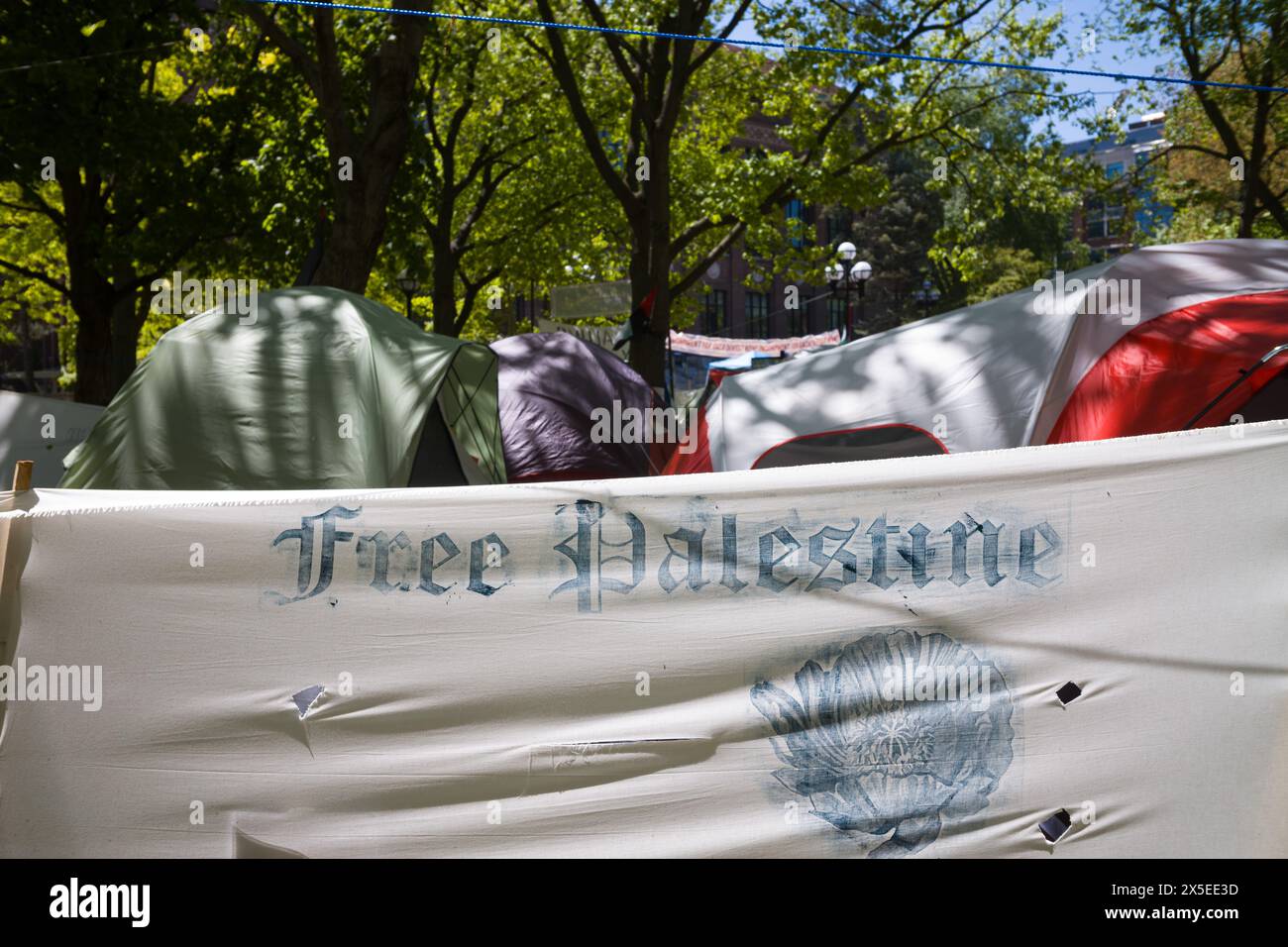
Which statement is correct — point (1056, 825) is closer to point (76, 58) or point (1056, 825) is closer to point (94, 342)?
point (76, 58)

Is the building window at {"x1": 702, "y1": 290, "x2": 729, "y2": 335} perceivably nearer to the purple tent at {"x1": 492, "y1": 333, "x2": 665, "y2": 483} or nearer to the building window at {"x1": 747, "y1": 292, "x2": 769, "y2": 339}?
the building window at {"x1": 747, "y1": 292, "x2": 769, "y2": 339}

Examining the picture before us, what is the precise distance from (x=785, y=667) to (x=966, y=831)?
715 mm

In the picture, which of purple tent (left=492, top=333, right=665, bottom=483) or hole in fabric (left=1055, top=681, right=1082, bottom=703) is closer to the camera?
hole in fabric (left=1055, top=681, right=1082, bottom=703)

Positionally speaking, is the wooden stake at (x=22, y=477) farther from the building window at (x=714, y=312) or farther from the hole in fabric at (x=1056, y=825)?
the building window at (x=714, y=312)

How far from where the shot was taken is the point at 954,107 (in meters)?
21.2

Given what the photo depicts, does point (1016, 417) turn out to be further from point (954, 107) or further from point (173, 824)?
point (954, 107)

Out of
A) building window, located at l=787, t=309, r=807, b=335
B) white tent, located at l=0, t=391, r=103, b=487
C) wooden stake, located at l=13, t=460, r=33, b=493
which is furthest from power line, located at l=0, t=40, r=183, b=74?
building window, located at l=787, t=309, r=807, b=335

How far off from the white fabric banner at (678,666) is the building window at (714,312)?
5547 cm

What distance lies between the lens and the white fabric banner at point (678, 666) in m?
3.45

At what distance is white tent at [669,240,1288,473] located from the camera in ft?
20.2

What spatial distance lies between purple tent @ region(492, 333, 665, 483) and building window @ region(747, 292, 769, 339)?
50.5 metres

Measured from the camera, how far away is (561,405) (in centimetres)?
1022

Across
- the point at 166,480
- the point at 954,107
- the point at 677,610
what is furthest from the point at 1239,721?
the point at 954,107

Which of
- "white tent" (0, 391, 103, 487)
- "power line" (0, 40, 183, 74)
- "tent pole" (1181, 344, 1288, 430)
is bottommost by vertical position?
"white tent" (0, 391, 103, 487)
